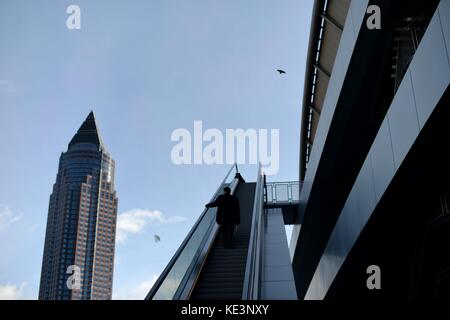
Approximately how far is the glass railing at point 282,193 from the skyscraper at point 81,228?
105 m

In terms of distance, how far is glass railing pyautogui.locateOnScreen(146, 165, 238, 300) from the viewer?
721 cm

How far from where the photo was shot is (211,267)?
9656 millimetres

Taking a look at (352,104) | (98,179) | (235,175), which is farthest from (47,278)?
(352,104)

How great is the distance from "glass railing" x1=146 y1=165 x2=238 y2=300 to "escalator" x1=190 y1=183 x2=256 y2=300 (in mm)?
245

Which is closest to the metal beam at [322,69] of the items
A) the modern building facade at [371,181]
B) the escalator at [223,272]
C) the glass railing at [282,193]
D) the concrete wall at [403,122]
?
the modern building facade at [371,181]

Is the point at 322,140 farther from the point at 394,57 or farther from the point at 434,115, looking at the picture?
the point at 434,115

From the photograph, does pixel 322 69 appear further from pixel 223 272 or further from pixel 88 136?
pixel 88 136

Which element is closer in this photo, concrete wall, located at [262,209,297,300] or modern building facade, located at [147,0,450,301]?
modern building facade, located at [147,0,450,301]

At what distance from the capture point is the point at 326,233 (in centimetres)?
2016

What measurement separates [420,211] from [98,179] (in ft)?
449

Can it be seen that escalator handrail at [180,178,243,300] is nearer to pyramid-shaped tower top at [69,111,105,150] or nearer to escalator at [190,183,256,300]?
escalator at [190,183,256,300]

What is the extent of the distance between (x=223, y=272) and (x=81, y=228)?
422ft

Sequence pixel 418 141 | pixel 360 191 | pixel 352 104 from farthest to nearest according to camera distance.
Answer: pixel 352 104
pixel 360 191
pixel 418 141

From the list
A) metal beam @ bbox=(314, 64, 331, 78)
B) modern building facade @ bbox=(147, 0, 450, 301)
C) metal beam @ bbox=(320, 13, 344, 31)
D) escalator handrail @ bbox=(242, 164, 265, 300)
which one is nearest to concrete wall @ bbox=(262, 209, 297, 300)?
modern building facade @ bbox=(147, 0, 450, 301)
